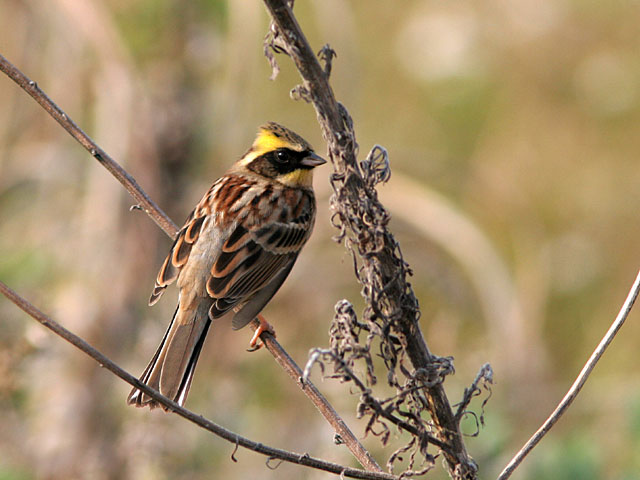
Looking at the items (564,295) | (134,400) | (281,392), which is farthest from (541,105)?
(134,400)

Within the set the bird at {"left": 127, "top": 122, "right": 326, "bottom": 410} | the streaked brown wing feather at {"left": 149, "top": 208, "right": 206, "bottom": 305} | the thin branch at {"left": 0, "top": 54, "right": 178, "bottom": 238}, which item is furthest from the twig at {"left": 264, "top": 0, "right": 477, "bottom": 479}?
the streaked brown wing feather at {"left": 149, "top": 208, "right": 206, "bottom": 305}

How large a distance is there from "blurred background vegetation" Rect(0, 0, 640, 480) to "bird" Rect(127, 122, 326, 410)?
659 millimetres

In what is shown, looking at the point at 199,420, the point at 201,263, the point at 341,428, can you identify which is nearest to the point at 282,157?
the point at 201,263

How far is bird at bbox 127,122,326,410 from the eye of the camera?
3.21 meters

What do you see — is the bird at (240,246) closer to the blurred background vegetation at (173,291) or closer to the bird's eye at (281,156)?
the bird's eye at (281,156)

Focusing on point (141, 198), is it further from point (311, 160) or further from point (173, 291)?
point (173, 291)

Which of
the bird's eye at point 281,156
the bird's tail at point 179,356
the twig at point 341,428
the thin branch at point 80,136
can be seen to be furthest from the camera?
the bird's eye at point 281,156

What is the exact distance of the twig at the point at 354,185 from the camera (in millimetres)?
1558

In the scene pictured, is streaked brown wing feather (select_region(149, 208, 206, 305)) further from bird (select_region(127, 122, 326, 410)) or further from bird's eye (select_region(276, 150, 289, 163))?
bird's eye (select_region(276, 150, 289, 163))

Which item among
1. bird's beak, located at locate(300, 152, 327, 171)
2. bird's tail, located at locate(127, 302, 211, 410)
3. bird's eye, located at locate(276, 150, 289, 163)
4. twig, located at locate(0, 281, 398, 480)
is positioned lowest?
twig, located at locate(0, 281, 398, 480)

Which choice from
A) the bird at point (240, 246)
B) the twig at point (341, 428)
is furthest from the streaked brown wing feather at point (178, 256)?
the twig at point (341, 428)

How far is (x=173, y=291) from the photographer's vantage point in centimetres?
470

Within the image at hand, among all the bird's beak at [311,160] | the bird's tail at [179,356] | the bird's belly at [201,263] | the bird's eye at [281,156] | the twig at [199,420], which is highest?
the bird's eye at [281,156]

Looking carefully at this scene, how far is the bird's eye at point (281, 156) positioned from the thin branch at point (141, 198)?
1164 mm
